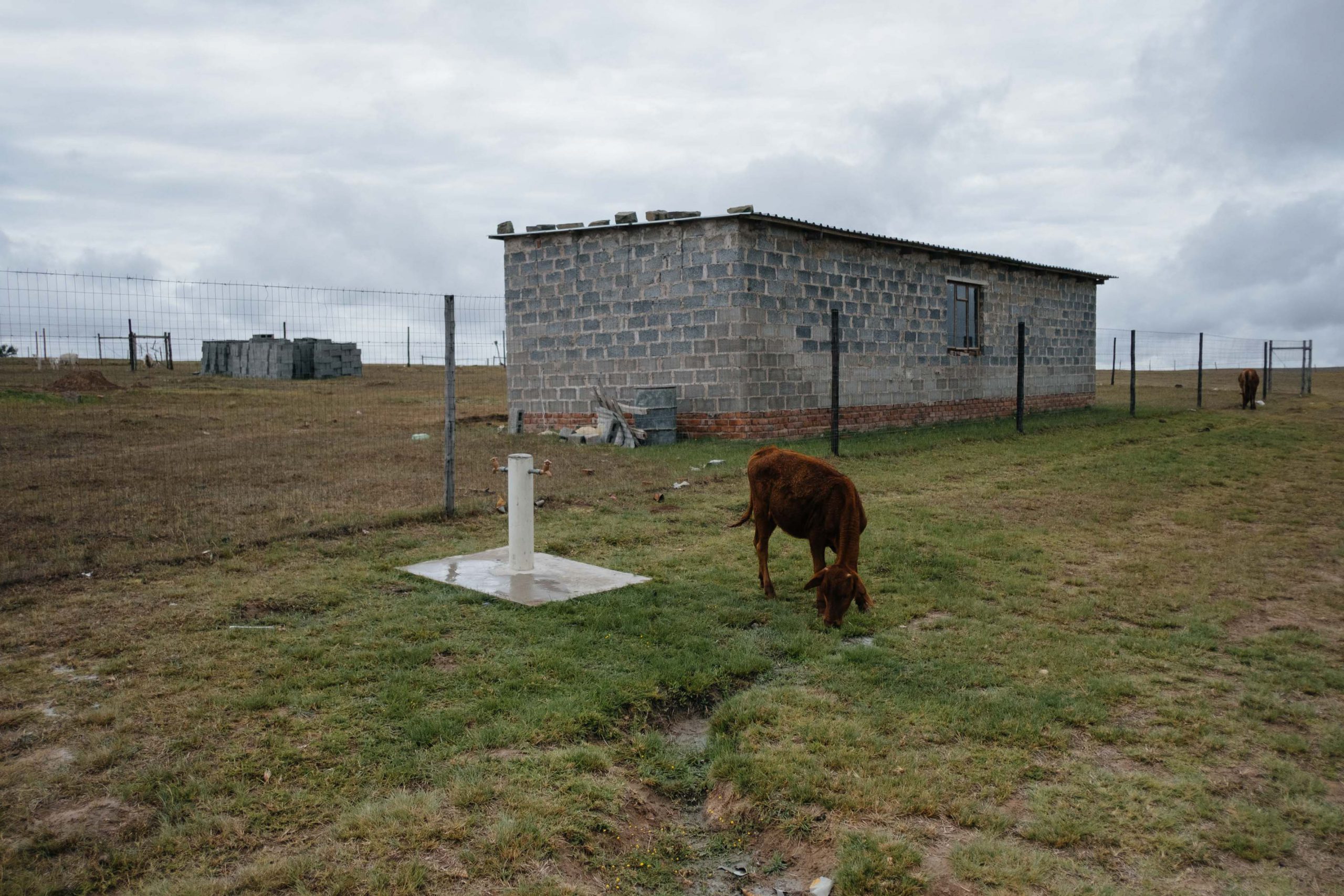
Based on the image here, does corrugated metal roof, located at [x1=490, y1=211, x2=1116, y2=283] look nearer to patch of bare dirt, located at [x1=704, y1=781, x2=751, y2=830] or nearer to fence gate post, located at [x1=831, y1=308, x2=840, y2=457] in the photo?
fence gate post, located at [x1=831, y1=308, x2=840, y2=457]

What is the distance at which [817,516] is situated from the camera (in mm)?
6402

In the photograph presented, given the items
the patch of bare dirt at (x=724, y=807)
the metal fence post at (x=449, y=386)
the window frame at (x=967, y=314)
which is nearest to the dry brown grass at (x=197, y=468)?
the metal fence post at (x=449, y=386)

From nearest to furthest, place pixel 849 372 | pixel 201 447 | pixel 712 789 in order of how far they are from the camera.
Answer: pixel 712 789
pixel 201 447
pixel 849 372

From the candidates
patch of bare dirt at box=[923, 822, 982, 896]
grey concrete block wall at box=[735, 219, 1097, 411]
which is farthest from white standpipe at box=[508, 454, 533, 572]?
grey concrete block wall at box=[735, 219, 1097, 411]

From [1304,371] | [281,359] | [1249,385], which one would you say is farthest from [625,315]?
[1304,371]

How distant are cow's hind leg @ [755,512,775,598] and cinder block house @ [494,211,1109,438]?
33.1 ft

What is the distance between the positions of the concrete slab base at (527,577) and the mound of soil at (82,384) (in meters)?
22.6

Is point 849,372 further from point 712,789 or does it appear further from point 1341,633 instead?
point 712,789

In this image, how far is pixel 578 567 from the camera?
7578mm

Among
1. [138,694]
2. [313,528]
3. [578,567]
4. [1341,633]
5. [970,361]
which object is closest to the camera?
[138,694]

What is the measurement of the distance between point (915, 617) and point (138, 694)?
483cm

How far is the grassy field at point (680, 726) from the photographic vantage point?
135 inches

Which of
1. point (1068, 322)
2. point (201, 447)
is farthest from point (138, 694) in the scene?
point (1068, 322)

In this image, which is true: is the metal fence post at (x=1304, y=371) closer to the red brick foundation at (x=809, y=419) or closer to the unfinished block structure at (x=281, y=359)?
the red brick foundation at (x=809, y=419)
